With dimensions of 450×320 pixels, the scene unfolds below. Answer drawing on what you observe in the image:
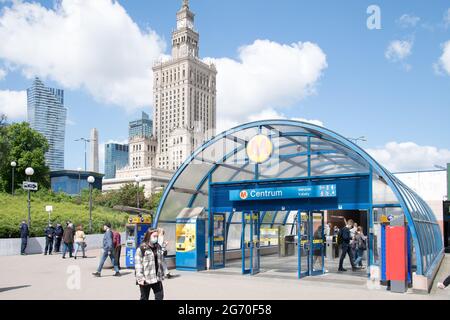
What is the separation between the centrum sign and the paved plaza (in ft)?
8.15

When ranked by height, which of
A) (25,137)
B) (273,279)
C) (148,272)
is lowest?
(273,279)

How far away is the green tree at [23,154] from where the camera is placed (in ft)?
170

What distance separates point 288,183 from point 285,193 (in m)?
0.52

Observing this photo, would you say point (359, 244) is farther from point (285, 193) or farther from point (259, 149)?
point (259, 149)

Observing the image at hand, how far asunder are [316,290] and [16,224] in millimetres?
18682

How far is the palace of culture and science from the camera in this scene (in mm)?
155250

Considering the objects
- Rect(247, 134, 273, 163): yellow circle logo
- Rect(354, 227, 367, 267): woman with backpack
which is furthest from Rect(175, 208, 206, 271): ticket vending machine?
Rect(354, 227, 367, 267): woman with backpack

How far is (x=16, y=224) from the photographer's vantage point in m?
25.3

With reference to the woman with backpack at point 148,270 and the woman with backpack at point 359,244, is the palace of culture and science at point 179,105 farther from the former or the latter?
the woman with backpack at point 148,270

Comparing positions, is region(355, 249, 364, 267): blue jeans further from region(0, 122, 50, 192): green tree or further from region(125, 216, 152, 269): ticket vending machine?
region(0, 122, 50, 192): green tree

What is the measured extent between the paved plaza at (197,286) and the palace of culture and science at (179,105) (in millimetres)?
135173

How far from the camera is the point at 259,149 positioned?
16578mm
